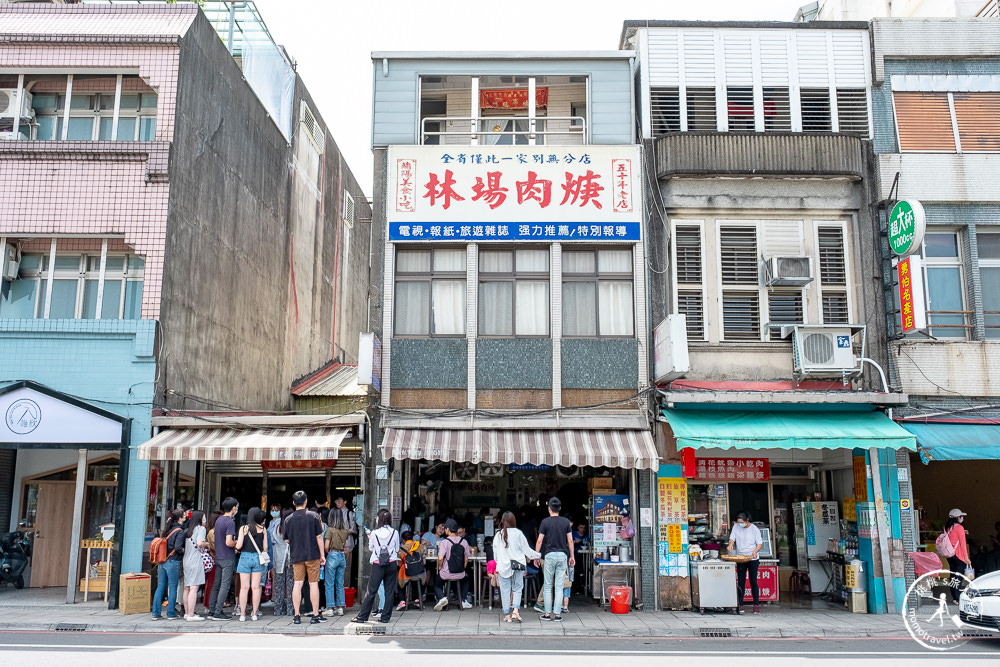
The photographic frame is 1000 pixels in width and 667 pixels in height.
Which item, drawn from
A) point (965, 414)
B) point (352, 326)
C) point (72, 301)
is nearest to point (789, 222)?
point (965, 414)

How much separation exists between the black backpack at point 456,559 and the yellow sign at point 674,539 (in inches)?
143

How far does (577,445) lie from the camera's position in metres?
14.3

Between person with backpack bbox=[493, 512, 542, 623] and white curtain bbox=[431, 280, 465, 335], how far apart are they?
3.97m

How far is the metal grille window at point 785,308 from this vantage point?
51.7ft

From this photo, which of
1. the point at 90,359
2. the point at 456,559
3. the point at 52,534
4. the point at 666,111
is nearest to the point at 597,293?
the point at 666,111

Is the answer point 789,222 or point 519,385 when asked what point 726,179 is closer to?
point 789,222

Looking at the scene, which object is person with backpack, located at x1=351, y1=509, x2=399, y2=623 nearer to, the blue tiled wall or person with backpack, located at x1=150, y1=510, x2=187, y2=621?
person with backpack, located at x1=150, y1=510, x2=187, y2=621

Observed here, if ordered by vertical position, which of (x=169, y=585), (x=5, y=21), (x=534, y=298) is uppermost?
(x=5, y=21)

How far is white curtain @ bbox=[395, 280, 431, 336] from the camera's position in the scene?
51.8 feet

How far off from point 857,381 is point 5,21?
59.6 feet

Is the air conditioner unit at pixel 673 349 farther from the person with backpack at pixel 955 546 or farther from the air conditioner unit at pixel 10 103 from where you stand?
the air conditioner unit at pixel 10 103

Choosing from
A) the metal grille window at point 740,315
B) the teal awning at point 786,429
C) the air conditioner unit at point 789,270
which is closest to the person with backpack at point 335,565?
the teal awning at point 786,429

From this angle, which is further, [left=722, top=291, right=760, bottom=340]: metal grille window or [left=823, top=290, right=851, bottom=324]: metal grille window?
[left=823, top=290, right=851, bottom=324]: metal grille window

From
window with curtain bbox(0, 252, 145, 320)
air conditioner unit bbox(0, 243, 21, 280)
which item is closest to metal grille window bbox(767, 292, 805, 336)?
window with curtain bbox(0, 252, 145, 320)
